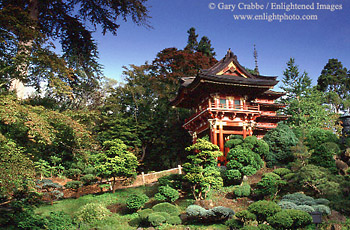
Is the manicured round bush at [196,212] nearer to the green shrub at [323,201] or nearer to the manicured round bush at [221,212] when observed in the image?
the manicured round bush at [221,212]

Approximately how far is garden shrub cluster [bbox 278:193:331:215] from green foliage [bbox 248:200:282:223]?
147 centimetres

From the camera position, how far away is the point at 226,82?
941 inches

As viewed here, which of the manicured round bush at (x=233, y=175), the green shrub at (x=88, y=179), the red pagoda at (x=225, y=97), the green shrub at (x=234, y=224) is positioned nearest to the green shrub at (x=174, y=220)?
the green shrub at (x=234, y=224)

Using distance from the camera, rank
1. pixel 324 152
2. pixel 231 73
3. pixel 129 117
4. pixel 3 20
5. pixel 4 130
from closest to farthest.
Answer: pixel 3 20
pixel 4 130
pixel 324 152
pixel 231 73
pixel 129 117

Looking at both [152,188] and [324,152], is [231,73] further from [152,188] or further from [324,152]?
[152,188]

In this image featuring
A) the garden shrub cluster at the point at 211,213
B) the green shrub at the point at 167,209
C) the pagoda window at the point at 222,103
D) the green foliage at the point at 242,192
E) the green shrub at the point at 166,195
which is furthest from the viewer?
the pagoda window at the point at 222,103

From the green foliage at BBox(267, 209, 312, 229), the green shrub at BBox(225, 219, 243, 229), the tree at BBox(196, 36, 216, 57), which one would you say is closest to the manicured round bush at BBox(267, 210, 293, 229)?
the green foliage at BBox(267, 209, 312, 229)

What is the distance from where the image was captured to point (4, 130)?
1045 cm

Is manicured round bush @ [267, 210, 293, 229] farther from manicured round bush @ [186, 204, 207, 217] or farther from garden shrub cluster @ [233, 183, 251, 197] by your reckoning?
garden shrub cluster @ [233, 183, 251, 197]

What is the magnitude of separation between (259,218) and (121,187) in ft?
38.4

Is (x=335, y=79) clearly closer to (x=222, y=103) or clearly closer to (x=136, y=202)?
(x=222, y=103)

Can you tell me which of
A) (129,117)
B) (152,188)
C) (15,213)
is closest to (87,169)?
(152,188)

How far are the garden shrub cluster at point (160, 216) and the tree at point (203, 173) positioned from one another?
2508mm

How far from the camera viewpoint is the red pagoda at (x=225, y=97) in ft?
79.3
